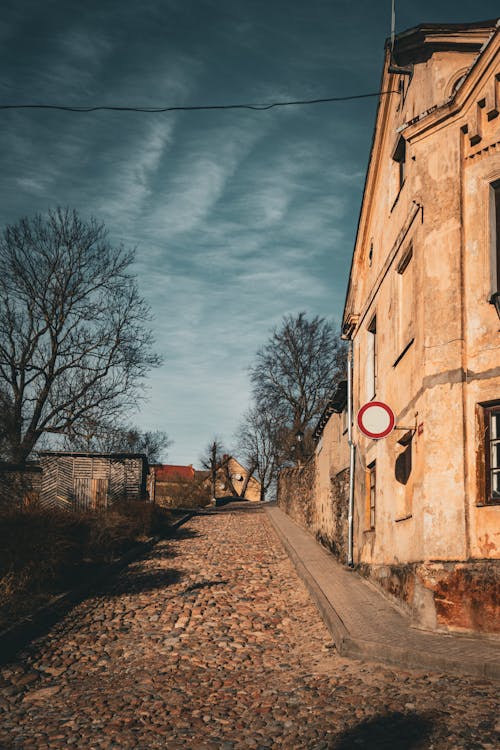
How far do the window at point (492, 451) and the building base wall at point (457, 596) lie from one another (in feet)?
2.72

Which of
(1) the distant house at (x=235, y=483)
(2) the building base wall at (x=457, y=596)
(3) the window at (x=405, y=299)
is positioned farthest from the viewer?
(1) the distant house at (x=235, y=483)

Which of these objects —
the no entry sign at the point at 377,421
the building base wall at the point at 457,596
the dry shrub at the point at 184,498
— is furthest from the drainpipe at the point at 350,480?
the dry shrub at the point at 184,498

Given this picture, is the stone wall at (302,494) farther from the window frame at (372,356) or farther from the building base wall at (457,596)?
the building base wall at (457,596)

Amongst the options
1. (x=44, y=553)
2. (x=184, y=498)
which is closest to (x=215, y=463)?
(x=184, y=498)

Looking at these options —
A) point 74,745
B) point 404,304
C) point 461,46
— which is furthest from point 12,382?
point 74,745

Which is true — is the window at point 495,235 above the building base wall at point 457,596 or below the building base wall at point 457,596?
above

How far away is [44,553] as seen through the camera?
10.4m

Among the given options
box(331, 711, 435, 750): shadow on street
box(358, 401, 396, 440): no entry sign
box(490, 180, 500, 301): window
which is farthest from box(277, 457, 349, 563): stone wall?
box(331, 711, 435, 750): shadow on street

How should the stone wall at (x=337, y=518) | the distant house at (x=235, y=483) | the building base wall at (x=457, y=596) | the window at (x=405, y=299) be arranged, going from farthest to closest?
1. the distant house at (x=235, y=483)
2. the stone wall at (x=337, y=518)
3. the window at (x=405, y=299)
4. the building base wall at (x=457, y=596)

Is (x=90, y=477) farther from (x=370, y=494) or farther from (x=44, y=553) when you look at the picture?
(x=44, y=553)

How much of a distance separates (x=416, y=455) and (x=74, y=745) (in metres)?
5.66

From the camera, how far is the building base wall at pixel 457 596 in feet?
24.6

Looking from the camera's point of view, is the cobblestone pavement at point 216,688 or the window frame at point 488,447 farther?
the window frame at point 488,447

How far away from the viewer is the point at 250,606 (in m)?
9.95
